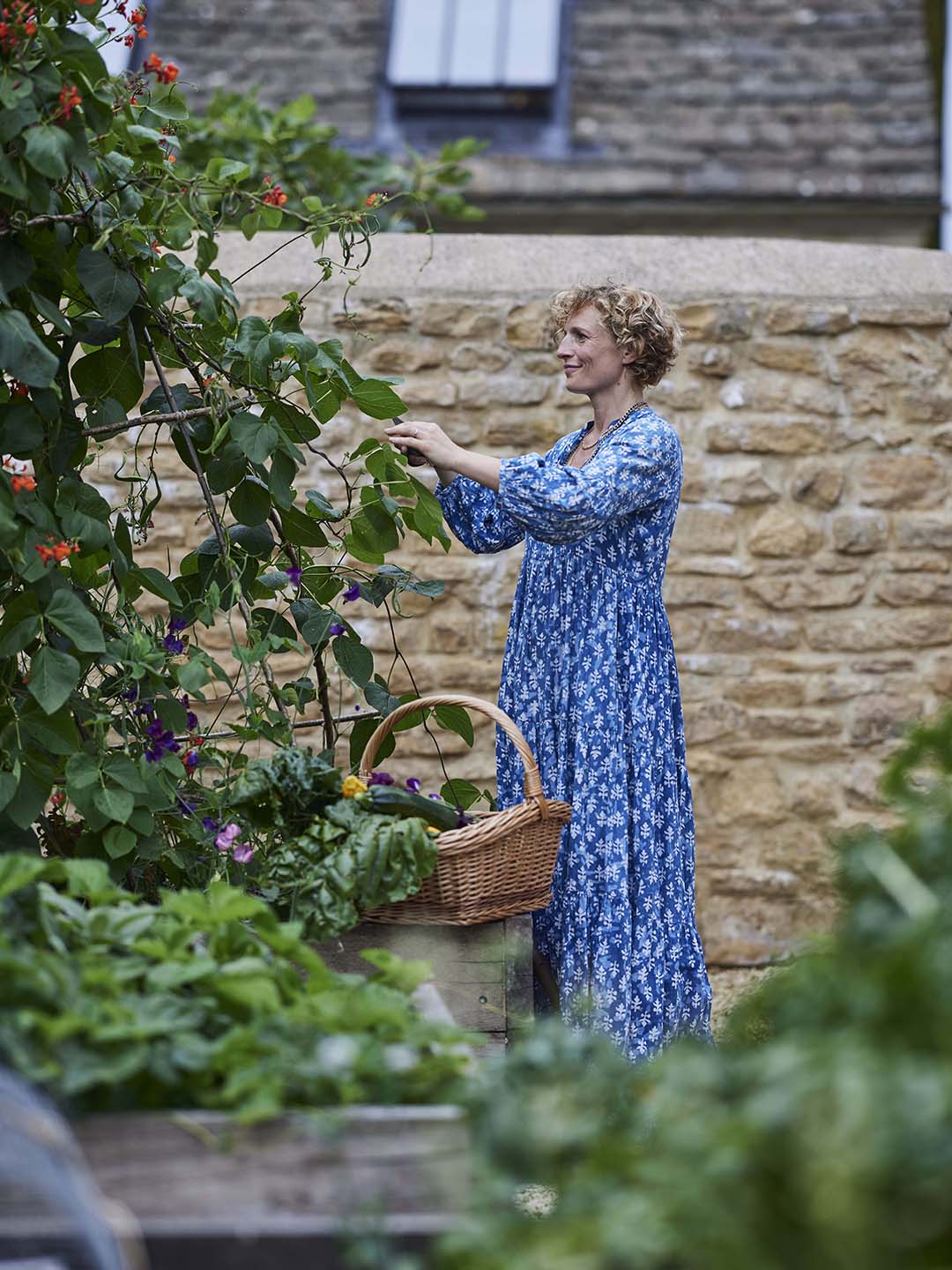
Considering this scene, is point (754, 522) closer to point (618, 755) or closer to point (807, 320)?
point (807, 320)

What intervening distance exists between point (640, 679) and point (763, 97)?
4457 millimetres

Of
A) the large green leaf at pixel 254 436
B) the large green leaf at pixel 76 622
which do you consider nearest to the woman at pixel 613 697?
the large green leaf at pixel 254 436

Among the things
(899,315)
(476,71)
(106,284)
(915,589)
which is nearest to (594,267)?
(899,315)

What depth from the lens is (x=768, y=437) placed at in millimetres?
3801

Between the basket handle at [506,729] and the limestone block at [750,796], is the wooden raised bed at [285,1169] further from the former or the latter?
the limestone block at [750,796]

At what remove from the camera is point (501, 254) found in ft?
12.7

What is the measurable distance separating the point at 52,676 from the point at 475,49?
17.2ft

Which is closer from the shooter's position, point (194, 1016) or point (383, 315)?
point (194, 1016)

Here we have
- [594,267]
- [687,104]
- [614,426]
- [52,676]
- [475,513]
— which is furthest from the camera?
[687,104]

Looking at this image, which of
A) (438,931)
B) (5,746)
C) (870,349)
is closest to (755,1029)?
(438,931)

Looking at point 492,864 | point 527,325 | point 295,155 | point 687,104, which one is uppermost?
point 687,104

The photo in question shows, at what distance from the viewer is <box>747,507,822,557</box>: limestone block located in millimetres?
3785

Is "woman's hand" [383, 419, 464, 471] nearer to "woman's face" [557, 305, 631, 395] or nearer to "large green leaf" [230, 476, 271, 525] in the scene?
"large green leaf" [230, 476, 271, 525]

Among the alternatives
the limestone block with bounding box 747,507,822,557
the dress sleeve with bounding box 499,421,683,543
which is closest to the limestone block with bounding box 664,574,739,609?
the limestone block with bounding box 747,507,822,557
